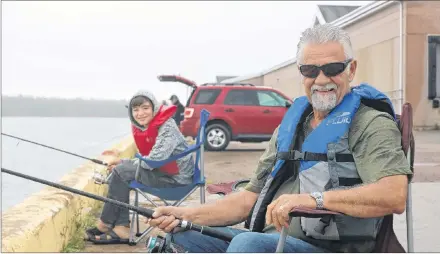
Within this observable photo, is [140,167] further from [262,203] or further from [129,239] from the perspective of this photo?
[262,203]

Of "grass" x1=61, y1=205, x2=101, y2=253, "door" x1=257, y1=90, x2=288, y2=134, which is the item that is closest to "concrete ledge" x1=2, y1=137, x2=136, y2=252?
"grass" x1=61, y1=205, x2=101, y2=253

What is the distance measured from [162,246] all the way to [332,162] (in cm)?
64

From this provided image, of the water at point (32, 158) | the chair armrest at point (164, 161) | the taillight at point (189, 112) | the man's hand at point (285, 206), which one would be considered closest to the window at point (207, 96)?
the taillight at point (189, 112)

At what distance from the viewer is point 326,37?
2.05m

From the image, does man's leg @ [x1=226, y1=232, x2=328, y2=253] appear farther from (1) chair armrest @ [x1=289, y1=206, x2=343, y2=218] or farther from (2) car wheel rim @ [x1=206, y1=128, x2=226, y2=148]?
(2) car wheel rim @ [x1=206, y1=128, x2=226, y2=148]

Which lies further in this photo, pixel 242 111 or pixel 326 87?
pixel 242 111

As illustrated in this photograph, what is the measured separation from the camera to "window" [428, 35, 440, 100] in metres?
2.33

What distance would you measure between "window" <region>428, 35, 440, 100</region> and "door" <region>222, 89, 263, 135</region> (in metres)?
9.72

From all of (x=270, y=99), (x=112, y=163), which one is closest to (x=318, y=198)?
(x=112, y=163)

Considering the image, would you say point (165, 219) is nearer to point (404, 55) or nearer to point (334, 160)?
point (334, 160)

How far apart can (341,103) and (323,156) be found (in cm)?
20

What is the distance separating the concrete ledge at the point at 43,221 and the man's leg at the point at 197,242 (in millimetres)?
1137

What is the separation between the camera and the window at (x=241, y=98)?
39.8ft

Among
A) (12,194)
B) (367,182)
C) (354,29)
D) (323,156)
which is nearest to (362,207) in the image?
(367,182)
